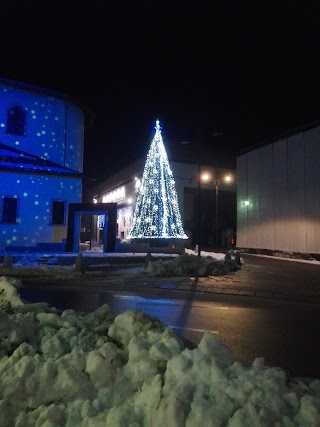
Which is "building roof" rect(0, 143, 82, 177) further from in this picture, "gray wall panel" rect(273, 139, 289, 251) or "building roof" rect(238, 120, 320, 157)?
"building roof" rect(238, 120, 320, 157)

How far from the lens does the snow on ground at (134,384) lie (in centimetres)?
304

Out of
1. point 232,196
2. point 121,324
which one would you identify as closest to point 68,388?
point 121,324

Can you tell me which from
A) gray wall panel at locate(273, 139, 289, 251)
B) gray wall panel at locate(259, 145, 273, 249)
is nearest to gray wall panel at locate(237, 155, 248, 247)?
gray wall panel at locate(259, 145, 273, 249)

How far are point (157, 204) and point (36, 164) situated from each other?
9.93 m

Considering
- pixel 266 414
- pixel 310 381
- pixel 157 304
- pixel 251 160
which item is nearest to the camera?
pixel 266 414

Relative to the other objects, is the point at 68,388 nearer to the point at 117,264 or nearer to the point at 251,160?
the point at 117,264

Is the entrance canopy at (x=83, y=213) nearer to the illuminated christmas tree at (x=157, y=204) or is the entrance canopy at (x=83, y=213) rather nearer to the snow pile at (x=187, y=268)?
the illuminated christmas tree at (x=157, y=204)

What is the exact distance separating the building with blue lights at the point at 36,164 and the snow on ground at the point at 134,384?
70.9ft

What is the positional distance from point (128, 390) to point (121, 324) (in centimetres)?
115

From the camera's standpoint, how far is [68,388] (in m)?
3.59

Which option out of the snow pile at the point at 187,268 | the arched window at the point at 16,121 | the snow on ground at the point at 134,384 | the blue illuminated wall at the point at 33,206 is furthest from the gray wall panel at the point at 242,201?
the snow on ground at the point at 134,384

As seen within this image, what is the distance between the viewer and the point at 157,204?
3030 centimetres

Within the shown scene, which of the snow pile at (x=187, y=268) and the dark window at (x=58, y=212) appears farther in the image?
the dark window at (x=58, y=212)

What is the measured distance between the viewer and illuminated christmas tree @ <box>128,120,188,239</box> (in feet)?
98.5
